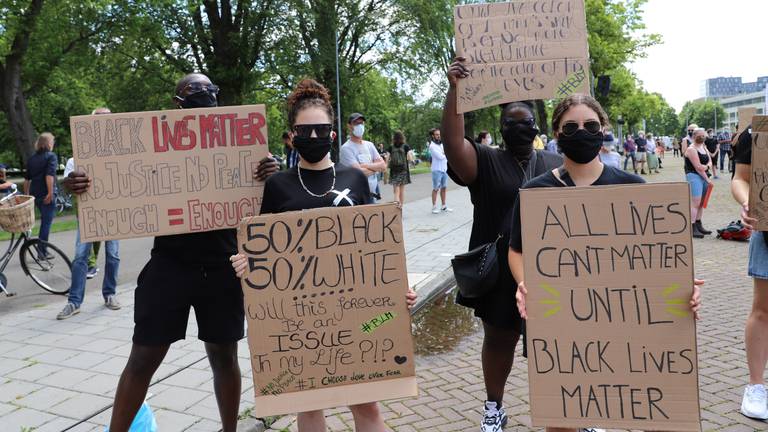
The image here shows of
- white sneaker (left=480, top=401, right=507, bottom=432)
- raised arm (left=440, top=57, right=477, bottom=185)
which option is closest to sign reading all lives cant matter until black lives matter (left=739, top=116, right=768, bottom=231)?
raised arm (left=440, top=57, right=477, bottom=185)

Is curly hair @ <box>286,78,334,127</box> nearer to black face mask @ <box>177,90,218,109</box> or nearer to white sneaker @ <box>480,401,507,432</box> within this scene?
black face mask @ <box>177,90,218,109</box>

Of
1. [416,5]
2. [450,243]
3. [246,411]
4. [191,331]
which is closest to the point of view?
[246,411]

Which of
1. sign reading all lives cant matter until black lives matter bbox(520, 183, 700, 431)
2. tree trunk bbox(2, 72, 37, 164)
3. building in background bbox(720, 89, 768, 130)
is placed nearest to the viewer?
sign reading all lives cant matter until black lives matter bbox(520, 183, 700, 431)

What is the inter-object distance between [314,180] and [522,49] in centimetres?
135

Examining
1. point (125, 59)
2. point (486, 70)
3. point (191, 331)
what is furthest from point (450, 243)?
point (125, 59)

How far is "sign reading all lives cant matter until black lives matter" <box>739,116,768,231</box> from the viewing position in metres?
A: 3.27

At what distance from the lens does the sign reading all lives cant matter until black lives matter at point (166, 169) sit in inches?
115

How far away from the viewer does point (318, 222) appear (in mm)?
2553

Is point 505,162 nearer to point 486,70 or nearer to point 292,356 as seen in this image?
point 486,70

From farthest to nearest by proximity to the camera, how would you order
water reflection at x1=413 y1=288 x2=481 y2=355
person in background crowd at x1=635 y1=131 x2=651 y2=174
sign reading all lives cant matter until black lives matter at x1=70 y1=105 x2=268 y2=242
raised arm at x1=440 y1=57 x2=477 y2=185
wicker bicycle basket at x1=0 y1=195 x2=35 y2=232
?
person in background crowd at x1=635 y1=131 x2=651 y2=174
wicker bicycle basket at x1=0 y1=195 x2=35 y2=232
water reflection at x1=413 y1=288 x2=481 y2=355
raised arm at x1=440 y1=57 x2=477 y2=185
sign reading all lives cant matter until black lives matter at x1=70 y1=105 x2=268 y2=242

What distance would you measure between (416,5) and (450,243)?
18568 mm

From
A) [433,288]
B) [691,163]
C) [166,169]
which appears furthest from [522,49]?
[691,163]

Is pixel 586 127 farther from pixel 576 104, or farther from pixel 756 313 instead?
pixel 756 313

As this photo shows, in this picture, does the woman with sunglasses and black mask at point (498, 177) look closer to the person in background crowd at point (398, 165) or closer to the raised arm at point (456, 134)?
the raised arm at point (456, 134)
